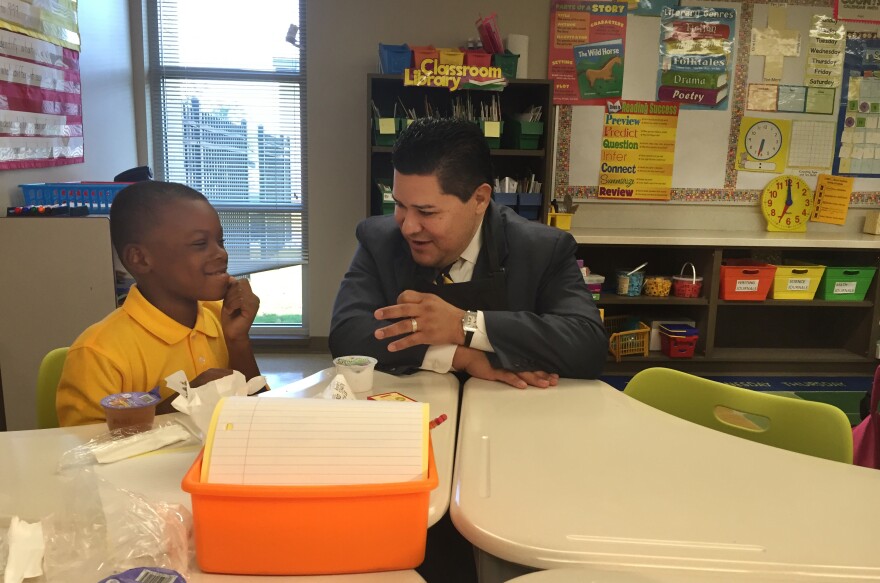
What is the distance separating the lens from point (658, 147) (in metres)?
3.93

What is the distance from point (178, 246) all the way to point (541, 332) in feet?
2.74

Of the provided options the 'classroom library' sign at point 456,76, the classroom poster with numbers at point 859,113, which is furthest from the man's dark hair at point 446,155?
the classroom poster with numbers at point 859,113

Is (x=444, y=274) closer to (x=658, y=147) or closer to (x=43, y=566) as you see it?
(x=43, y=566)

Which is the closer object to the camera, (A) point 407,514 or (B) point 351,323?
(A) point 407,514

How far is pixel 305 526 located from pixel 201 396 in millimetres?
380

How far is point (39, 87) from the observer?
2688 mm

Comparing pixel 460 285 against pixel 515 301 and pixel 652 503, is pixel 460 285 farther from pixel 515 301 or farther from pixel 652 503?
pixel 652 503

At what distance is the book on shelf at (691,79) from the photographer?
3.86 metres

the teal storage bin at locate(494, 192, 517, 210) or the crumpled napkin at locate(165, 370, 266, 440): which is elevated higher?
the teal storage bin at locate(494, 192, 517, 210)

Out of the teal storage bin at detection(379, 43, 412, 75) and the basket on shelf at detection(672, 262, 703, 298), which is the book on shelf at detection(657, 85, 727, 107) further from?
the teal storage bin at detection(379, 43, 412, 75)

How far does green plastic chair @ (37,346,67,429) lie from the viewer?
4.91ft

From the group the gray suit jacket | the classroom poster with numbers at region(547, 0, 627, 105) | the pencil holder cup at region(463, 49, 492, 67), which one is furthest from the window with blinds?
the gray suit jacket

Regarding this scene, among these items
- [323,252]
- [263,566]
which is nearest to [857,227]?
[323,252]

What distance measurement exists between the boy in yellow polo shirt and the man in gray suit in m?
0.34
